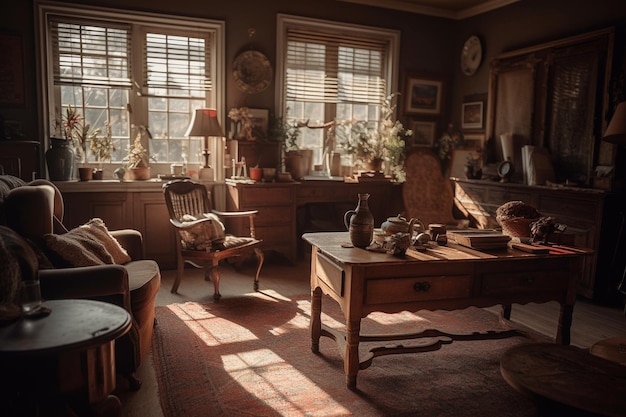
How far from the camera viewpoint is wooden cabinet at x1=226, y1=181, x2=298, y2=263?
497cm

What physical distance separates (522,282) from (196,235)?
2493mm

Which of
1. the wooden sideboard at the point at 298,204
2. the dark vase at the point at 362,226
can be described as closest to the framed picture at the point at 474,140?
the wooden sideboard at the point at 298,204

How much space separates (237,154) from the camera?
17.2 feet

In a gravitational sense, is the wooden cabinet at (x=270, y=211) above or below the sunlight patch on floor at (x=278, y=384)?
above

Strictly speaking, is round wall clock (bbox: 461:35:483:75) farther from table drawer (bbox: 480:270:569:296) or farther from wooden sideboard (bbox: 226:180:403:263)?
table drawer (bbox: 480:270:569:296)

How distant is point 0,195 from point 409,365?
2.44 meters

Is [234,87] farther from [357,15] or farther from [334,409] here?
[334,409]

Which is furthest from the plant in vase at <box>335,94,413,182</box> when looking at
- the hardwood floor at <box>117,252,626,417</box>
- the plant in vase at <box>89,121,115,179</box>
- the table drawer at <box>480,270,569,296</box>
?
the table drawer at <box>480,270,569,296</box>

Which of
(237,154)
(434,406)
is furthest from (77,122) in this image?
(434,406)

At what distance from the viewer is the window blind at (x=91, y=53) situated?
4.79 meters

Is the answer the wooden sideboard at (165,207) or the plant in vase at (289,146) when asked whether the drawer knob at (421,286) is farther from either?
the plant in vase at (289,146)

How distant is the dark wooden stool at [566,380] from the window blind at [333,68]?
431 cm

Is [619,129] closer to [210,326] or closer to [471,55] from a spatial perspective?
[471,55]

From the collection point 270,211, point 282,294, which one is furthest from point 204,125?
point 282,294
